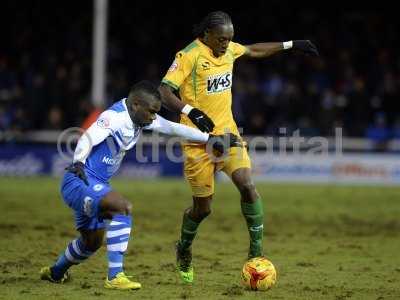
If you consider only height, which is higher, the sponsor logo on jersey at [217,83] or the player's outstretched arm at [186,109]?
the sponsor logo on jersey at [217,83]

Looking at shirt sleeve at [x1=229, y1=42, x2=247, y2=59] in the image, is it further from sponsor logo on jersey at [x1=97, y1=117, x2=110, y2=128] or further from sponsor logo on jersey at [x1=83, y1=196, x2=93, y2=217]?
sponsor logo on jersey at [x1=83, y1=196, x2=93, y2=217]

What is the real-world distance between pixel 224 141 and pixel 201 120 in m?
0.30

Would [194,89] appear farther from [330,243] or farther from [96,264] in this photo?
[330,243]

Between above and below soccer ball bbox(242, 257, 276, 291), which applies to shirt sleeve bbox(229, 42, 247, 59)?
above

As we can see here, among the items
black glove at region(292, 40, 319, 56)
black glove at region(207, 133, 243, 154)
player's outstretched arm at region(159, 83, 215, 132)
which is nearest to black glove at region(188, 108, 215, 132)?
player's outstretched arm at region(159, 83, 215, 132)

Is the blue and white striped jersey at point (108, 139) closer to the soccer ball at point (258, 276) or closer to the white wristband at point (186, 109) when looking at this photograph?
the white wristband at point (186, 109)

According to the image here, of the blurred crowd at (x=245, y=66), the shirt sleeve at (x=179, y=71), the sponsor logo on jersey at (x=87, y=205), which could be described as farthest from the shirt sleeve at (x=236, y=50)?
the blurred crowd at (x=245, y=66)

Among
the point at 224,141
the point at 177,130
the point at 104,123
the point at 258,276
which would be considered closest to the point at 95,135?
the point at 104,123

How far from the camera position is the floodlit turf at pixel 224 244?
8.18m

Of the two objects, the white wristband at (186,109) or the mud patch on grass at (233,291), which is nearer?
the mud patch on grass at (233,291)

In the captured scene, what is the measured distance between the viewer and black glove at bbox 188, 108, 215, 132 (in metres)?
8.34

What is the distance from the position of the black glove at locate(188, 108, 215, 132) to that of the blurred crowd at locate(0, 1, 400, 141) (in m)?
12.0

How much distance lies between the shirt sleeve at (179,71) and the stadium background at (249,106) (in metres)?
4.05

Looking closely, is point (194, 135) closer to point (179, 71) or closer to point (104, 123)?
point (179, 71)
